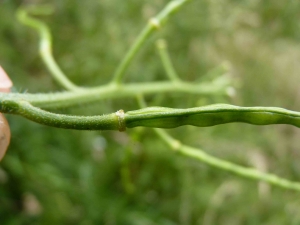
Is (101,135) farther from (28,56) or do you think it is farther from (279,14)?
(279,14)

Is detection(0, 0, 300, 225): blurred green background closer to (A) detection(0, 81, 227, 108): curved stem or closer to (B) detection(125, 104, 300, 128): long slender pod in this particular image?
(A) detection(0, 81, 227, 108): curved stem

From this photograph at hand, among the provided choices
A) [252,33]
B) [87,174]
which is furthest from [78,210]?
[252,33]

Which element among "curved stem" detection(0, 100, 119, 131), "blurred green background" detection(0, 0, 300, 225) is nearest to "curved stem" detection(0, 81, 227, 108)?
"curved stem" detection(0, 100, 119, 131)

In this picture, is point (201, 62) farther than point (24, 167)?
Yes

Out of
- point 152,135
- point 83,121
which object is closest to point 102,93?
point 83,121

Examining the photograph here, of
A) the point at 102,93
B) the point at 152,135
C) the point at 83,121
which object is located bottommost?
the point at 83,121

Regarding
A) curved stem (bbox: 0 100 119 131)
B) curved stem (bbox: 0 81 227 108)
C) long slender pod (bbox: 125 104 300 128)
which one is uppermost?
curved stem (bbox: 0 81 227 108)

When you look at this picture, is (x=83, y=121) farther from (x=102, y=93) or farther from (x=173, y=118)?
(x=102, y=93)

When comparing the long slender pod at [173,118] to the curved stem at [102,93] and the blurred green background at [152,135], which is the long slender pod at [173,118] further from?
the blurred green background at [152,135]
